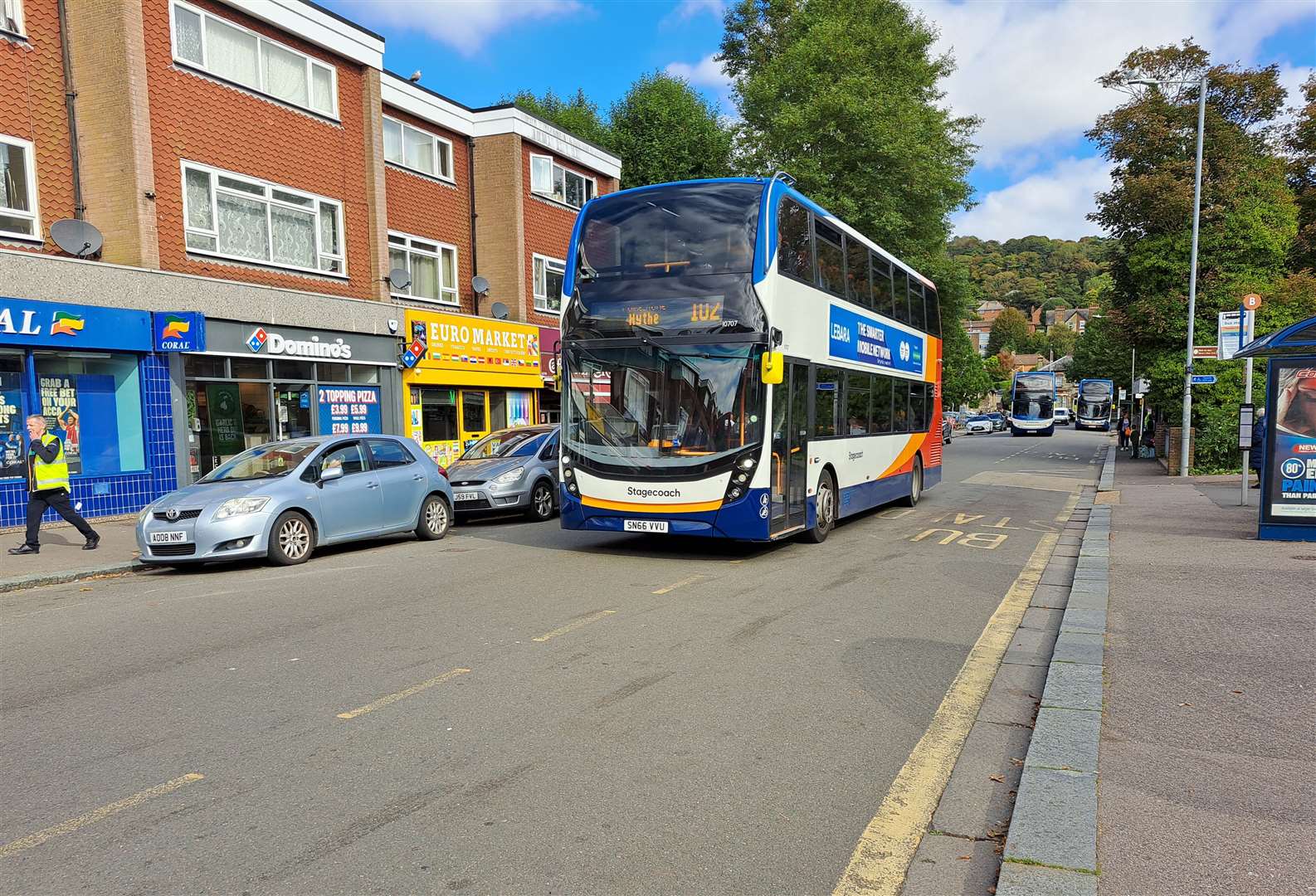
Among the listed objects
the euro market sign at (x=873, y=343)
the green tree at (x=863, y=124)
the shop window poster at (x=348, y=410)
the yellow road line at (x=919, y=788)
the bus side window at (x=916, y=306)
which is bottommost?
the yellow road line at (x=919, y=788)

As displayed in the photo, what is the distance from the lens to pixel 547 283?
26750 mm

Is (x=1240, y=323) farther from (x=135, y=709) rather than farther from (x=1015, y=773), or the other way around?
(x=135, y=709)

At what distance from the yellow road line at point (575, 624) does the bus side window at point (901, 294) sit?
935cm

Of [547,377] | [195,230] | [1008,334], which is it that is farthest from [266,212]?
[1008,334]

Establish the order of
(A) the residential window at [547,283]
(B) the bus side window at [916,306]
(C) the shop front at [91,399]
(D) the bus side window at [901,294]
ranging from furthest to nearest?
(A) the residential window at [547,283]
(B) the bus side window at [916,306]
(D) the bus side window at [901,294]
(C) the shop front at [91,399]

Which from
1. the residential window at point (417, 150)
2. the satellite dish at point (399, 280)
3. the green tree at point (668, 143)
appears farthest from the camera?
the green tree at point (668, 143)

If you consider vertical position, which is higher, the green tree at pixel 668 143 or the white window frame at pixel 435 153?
the green tree at pixel 668 143

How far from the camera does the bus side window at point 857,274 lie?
40.8 ft

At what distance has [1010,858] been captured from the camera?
10.8 feet

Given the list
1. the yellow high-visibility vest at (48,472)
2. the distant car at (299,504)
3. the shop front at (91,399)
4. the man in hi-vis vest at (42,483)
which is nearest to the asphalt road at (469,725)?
the distant car at (299,504)

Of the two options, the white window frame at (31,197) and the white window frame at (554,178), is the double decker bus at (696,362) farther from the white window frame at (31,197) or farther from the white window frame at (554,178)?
the white window frame at (554,178)

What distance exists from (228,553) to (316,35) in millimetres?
13265

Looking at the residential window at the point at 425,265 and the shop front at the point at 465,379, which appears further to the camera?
the residential window at the point at 425,265

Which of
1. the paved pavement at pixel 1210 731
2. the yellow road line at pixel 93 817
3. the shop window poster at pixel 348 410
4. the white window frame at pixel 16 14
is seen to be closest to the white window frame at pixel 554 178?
the shop window poster at pixel 348 410
